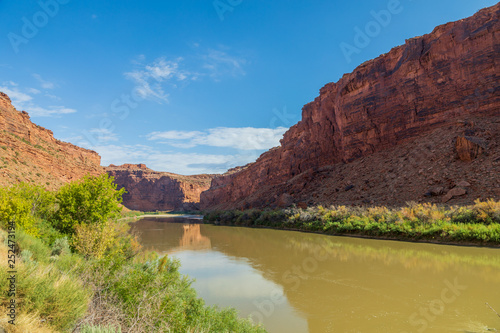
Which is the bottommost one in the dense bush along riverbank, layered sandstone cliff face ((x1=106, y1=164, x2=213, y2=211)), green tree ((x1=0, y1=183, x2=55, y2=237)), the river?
the river

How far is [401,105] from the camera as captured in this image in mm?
35844

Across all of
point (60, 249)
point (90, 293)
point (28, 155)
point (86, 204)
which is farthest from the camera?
point (28, 155)

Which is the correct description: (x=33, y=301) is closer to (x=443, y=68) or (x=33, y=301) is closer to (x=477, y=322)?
(x=477, y=322)

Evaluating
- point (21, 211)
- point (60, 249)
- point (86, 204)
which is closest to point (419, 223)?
point (86, 204)

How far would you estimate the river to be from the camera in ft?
21.7

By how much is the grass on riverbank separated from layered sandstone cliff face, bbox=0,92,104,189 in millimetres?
32269

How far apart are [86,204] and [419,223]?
65.6 ft

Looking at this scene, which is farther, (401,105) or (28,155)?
(28,155)

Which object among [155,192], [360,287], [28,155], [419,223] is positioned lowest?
[360,287]

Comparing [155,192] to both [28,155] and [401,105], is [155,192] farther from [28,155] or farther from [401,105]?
[401,105]

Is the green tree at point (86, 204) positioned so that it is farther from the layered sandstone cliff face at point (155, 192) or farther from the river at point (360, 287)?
the layered sandstone cliff face at point (155, 192)

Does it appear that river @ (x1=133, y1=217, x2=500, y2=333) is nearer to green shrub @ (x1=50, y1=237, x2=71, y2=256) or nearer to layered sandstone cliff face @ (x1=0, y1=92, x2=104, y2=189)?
green shrub @ (x1=50, y1=237, x2=71, y2=256)

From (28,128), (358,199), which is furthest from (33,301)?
(28,128)

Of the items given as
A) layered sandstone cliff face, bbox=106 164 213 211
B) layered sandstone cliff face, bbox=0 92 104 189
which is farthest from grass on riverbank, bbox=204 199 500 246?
layered sandstone cliff face, bbox=106 164 213 211
